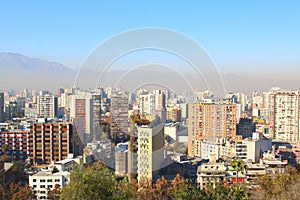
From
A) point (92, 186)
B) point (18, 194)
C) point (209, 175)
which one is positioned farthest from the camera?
point (209, 175)

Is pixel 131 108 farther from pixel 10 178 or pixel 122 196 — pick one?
pixel 10 178

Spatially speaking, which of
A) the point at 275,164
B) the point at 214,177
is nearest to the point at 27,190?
the point at 214,177

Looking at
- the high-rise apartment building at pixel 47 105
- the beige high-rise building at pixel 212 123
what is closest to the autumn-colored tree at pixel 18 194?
the beige high-rise building at pixel 212 123

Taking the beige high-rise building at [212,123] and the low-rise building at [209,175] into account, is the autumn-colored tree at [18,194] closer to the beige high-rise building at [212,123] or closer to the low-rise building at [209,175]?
the low-rise building at [209,175]

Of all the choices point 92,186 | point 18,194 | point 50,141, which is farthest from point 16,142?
point 92,186

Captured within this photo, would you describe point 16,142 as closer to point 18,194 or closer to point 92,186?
point 18,194

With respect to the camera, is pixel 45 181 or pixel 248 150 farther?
pixel 248 150
